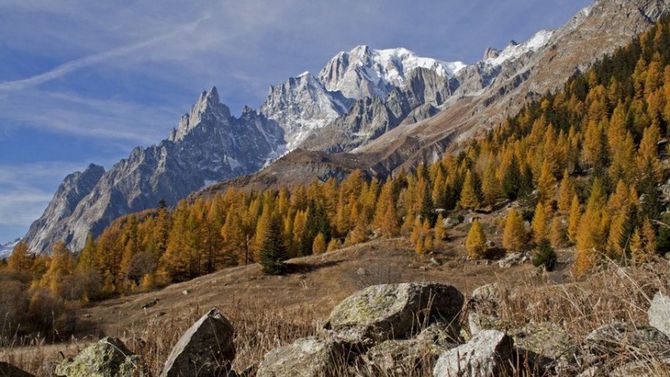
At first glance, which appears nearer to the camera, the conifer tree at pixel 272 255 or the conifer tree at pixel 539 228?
the conifer tree at pixel 272 255

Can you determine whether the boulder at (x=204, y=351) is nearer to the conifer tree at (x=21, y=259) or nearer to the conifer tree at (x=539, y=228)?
the conifer tree at (x=539, y=228)

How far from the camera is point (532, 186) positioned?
92.1 metres

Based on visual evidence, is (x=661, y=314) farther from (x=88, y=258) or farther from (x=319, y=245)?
(x=88, y=258)

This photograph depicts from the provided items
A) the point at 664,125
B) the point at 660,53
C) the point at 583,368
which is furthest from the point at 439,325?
the point at 660,53

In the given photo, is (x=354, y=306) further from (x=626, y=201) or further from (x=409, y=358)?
(x=626, y=201)

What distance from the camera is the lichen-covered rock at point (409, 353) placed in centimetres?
425

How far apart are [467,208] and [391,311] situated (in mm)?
92728

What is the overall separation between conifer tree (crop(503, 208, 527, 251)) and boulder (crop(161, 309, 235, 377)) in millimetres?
69002

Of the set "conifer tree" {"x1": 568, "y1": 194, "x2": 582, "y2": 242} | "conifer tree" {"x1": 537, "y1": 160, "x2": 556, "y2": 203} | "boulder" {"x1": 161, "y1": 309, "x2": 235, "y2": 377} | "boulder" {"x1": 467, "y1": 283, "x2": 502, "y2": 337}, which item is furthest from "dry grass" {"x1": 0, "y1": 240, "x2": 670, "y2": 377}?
"conifer tree" {"x1": 537, "y1": 160, "x2": 556, "y2": 203}

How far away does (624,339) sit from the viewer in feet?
11.3

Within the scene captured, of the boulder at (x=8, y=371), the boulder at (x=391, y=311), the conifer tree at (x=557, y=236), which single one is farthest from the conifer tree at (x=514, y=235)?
the boulder at (x=8, y=371)

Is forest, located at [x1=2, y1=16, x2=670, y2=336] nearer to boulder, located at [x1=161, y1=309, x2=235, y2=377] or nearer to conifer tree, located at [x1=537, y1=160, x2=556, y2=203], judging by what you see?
conifer tree, located at [x1=537, y1=160, x2=556, y2=203]

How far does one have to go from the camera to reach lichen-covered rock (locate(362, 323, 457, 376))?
425 cm

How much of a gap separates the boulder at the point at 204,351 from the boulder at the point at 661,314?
4.46m
